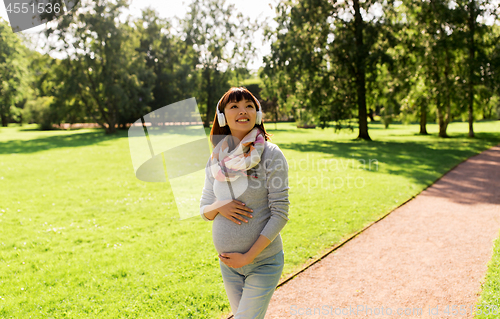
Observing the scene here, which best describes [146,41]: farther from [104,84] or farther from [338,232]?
[338,232]

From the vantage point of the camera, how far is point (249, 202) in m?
2.16

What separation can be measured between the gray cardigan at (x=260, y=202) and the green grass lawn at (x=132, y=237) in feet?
6.22

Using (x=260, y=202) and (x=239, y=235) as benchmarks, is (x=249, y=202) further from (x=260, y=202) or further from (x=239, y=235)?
(x=239, y=235)

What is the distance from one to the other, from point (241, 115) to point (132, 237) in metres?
4.93

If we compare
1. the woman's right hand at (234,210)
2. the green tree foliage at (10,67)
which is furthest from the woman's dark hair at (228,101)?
the green tree foliage at (10,67)

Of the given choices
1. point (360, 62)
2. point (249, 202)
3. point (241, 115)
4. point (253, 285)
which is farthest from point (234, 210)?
point (360, 62)

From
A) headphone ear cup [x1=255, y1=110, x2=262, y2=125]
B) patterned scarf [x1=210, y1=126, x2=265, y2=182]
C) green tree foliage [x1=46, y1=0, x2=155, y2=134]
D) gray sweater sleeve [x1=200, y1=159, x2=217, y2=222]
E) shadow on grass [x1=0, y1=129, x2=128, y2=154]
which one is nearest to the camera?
patterned scarf [x1=210, y1=126, x2=265, y2=182]

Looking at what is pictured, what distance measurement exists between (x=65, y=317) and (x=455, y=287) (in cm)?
450

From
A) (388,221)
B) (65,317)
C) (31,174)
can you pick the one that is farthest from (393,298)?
(31,174)

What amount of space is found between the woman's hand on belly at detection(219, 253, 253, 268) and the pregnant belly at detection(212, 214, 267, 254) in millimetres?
43

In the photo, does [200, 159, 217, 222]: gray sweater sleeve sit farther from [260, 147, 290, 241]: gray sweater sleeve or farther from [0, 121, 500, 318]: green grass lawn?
[0, 121, 500, 318]: green grass lawn

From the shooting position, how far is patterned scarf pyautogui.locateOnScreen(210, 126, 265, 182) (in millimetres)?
2084

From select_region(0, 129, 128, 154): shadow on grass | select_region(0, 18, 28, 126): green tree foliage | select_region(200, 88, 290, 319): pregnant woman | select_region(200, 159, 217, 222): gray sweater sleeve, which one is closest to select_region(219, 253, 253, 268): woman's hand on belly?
select_region(200, 88, 290, 319): pregnant woman

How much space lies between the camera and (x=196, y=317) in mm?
3656
